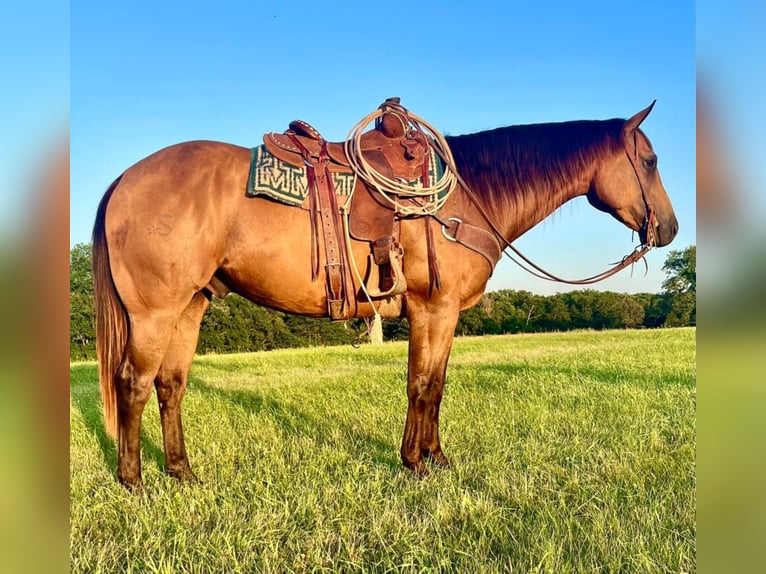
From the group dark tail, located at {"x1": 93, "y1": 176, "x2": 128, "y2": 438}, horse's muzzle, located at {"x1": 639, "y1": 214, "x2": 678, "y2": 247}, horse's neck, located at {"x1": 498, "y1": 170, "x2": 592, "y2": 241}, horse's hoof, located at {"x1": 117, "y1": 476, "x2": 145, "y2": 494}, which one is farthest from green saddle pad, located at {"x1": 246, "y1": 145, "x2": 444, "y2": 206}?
horse's muzzle, located at {"x1": 639, "y1": 214, "x2": 678, "y2": 247}

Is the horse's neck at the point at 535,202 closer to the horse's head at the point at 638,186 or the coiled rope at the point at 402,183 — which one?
the horse's head at the point at 638,186

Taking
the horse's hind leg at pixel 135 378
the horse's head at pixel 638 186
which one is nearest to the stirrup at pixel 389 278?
the horse's hind leg at pixel 135 378

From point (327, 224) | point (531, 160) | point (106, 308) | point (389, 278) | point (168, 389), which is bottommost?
point (168, 389)

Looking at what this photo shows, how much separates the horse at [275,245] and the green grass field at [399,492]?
1.32 ft

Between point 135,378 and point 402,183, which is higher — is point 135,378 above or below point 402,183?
below

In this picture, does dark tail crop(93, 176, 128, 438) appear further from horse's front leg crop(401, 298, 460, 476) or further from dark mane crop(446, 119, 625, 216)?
dark mane crop(446, 119, 625, 216)

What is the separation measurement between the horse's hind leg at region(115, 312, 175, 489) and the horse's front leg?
1598mm

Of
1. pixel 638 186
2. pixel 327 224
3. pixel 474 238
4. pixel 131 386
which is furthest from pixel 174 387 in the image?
pixel 638 186

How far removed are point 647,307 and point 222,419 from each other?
22205mm

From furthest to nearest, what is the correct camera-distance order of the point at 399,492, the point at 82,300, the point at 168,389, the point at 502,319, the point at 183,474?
1. the point at 502,319
2. the point at 82,300
3. the point at 168,389
4. the point at 183,474
5. the point at 399,492

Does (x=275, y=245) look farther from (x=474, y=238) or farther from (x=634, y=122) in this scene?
(x=634, y=122)

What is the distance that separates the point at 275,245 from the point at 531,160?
1.99 metres

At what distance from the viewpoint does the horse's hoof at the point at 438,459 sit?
3.32m

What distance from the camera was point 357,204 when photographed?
10.3ft
